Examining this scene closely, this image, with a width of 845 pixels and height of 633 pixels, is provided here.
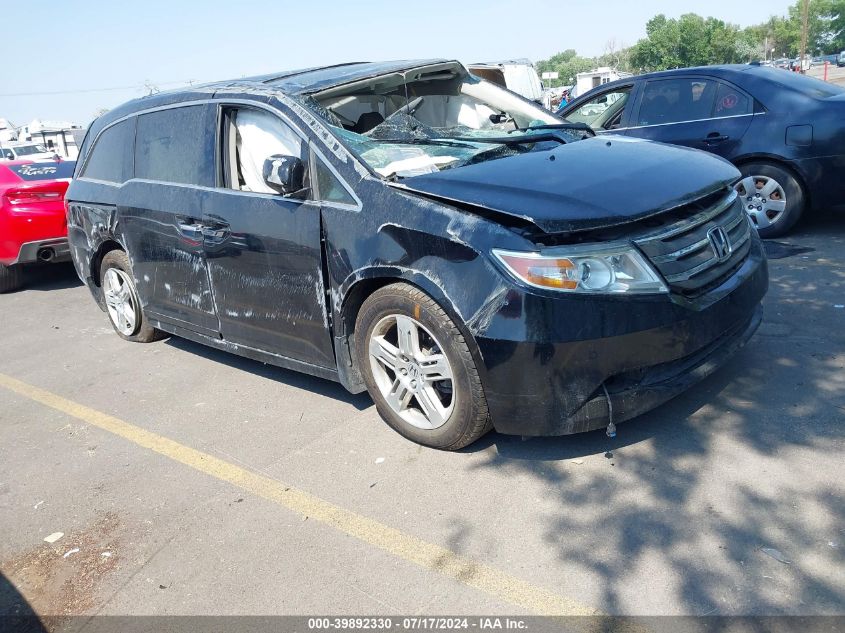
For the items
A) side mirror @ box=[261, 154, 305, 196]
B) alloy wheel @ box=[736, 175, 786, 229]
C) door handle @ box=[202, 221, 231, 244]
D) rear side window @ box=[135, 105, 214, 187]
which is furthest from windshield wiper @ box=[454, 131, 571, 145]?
alloy wheel @ box=[736, 175, 786, 229]

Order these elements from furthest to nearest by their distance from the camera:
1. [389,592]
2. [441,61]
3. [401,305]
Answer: [441,61]
[401,305]
[389,592]

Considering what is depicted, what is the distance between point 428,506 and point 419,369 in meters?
0.66

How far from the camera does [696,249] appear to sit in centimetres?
335

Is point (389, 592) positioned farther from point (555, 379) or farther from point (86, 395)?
point (86, 395)

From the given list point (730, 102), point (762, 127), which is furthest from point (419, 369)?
point (730, 102)

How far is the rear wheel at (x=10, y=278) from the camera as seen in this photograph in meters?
8.70

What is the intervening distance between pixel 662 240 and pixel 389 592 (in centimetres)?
184

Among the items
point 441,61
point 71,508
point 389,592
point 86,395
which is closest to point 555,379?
point 389,592

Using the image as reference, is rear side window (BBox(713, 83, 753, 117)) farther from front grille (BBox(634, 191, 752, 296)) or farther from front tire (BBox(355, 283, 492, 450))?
front tire (BBox(355, 283, 492, 450))

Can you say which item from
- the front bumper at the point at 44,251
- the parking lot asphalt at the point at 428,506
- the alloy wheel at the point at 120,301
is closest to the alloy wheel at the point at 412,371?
the parking lot asphalt at the point at 428,506

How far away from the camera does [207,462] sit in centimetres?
391

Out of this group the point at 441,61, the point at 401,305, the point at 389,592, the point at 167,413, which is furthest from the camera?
the point at 441,61

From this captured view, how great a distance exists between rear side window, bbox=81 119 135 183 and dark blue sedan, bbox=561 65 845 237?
15.7 feet

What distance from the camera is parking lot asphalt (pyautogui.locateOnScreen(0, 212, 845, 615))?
8.64 feet
